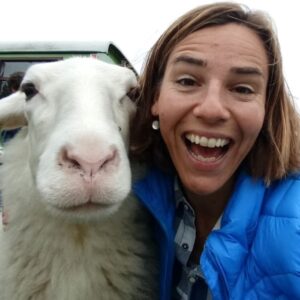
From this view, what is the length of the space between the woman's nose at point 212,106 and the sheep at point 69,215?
33cm

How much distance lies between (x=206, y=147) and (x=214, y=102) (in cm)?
21

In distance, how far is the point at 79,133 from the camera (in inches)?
62.8

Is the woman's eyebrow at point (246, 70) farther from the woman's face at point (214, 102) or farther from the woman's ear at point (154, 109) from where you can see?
the woman's ear at point (154, 109)

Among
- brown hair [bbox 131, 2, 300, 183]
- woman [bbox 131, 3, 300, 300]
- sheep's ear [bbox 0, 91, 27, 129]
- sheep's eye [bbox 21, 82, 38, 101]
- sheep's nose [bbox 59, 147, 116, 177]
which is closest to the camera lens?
sheep's nose [bbox 59, 147, 116, 177]

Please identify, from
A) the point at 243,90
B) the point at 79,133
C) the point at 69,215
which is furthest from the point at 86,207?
the point at 243,90

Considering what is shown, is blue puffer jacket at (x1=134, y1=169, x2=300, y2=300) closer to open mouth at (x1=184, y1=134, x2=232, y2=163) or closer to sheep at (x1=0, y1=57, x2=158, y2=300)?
open mouth at (x1=184, y1=134, x2=232, y2=163)

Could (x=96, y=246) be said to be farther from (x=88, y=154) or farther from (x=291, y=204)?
(x=291, y=204)

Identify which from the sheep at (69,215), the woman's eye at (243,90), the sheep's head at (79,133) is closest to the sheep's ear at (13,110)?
the sheep at (69,215)

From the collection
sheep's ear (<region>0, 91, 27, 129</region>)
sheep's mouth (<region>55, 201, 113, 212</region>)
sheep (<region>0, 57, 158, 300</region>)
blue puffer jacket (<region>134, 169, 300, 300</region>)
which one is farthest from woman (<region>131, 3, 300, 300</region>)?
sheep's ear (<region>0, 91, 27, 129</region>)

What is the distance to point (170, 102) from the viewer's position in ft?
6.18

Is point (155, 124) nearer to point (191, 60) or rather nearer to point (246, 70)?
point (191, 60)

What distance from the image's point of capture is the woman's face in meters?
1.80

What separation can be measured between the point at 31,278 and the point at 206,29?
4.32ft

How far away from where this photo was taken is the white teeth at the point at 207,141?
1.82 metres
